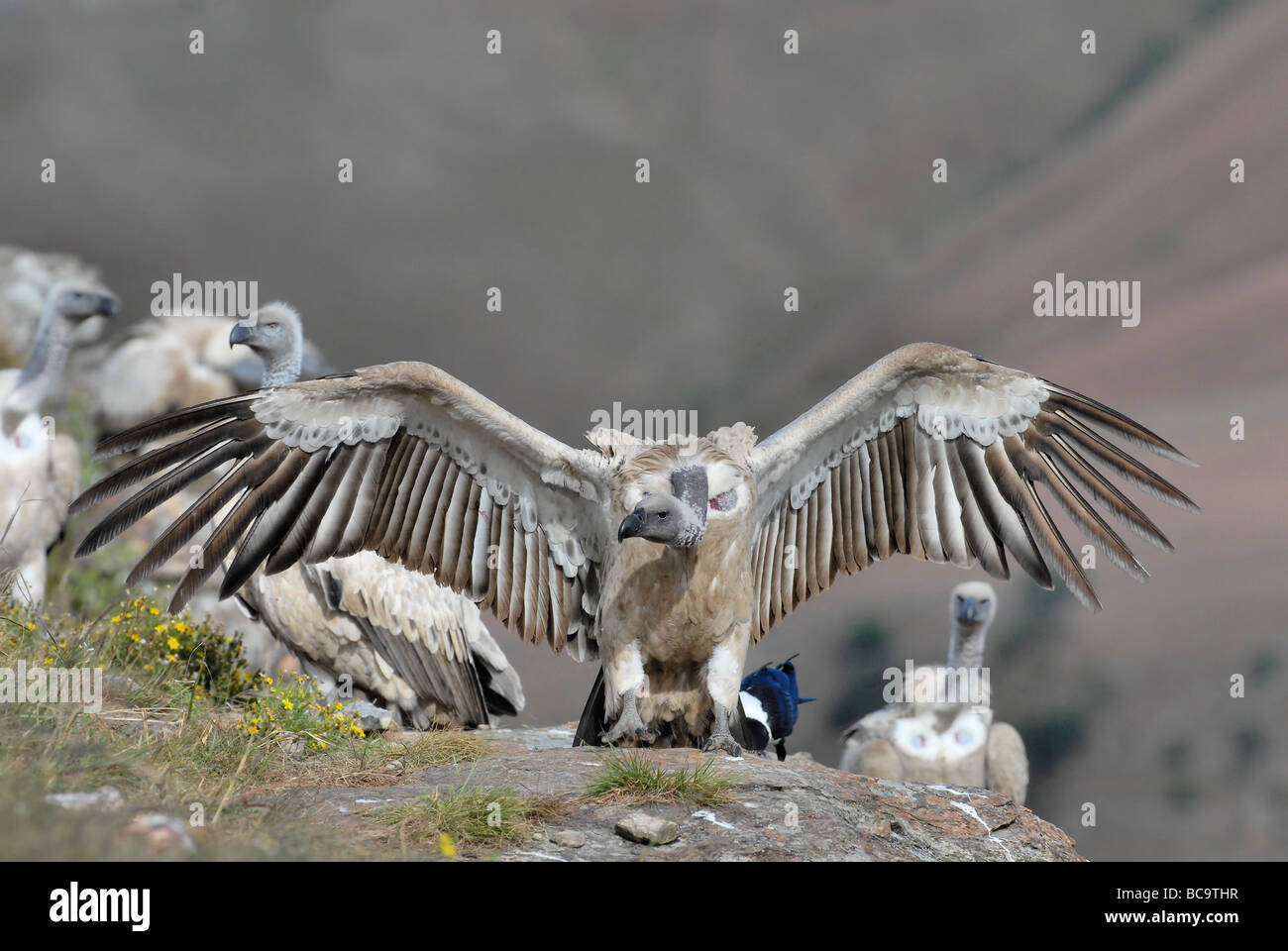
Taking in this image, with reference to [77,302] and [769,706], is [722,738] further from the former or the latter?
[77,302]

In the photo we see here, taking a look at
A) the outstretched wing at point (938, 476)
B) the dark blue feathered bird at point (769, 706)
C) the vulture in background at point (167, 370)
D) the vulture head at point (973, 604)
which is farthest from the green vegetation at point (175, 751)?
the vulture in background at point (167, 370)

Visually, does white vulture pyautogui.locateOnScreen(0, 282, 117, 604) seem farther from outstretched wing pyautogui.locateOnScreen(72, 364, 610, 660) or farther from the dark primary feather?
the dark primary feather

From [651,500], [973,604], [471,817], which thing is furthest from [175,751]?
[973,604]

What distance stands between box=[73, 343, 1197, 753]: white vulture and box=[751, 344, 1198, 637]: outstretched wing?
0.5 inches

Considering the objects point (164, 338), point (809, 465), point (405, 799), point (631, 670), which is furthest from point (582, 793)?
point (164, 338)

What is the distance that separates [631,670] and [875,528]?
1.81 m

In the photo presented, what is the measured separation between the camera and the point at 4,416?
31.2ft

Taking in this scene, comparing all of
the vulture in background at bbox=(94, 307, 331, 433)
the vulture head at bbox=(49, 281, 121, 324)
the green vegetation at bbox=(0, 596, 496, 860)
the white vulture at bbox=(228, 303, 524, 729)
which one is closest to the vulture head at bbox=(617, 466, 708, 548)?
the green vegetation at bbox=(0, 596, 496, 860)

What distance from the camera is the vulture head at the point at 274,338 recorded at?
1013 cm

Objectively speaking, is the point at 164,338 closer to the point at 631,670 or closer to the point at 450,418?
the point at 450,418

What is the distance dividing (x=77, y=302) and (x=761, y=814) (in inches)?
321

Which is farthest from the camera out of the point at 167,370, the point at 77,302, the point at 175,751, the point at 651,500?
the point at 167,370

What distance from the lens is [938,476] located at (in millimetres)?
6914
